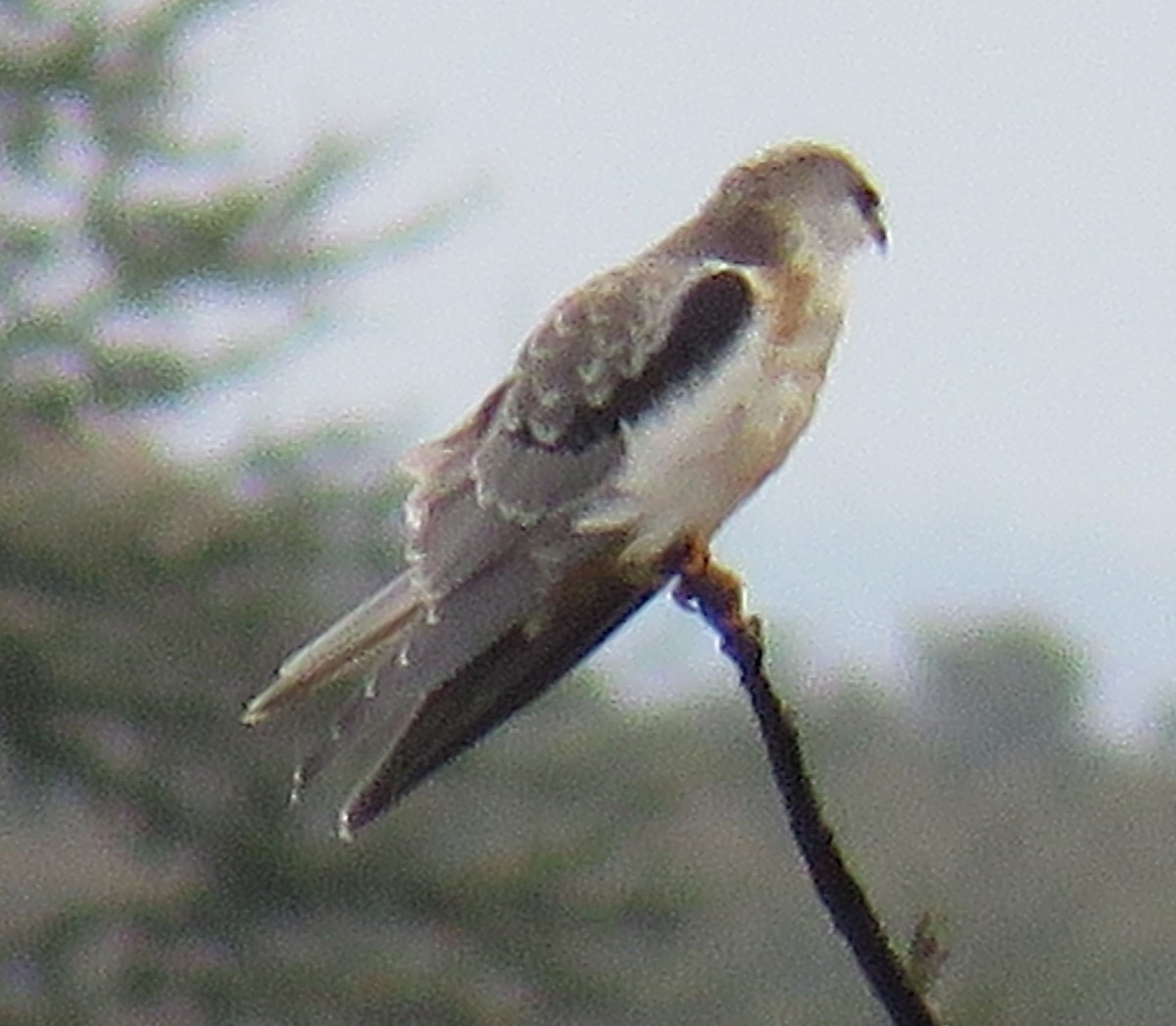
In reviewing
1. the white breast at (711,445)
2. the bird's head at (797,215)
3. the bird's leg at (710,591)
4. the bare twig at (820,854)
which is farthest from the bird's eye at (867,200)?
the bare twig at (820,854)

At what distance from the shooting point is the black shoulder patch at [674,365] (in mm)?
1741

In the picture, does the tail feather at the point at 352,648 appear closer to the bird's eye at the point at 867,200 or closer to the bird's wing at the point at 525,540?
the bird's wing at the point at 525,540

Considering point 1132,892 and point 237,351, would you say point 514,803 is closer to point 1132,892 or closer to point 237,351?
point 237,351

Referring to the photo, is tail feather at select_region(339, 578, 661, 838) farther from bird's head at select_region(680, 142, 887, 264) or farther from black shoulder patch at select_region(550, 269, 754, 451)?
bird's head at select_region(680, 142, 887, 264)

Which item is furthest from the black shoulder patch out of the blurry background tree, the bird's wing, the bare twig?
the blurry background tree

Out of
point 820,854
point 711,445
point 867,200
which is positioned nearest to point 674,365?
point 711,445

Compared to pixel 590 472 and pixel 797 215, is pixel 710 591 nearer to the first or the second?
pixel 590 472

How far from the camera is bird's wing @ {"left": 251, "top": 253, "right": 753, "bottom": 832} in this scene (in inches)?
64.1

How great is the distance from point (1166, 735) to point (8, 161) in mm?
8341

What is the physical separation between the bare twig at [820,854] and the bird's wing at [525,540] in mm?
254

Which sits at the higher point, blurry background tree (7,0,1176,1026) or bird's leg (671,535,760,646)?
blurry background tree (7,0,1176,1026)

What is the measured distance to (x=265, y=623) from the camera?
10656mm

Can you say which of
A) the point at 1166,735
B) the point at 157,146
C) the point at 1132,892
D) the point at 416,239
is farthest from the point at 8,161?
the point at 1166,735

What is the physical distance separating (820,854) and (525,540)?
1.64 feet
